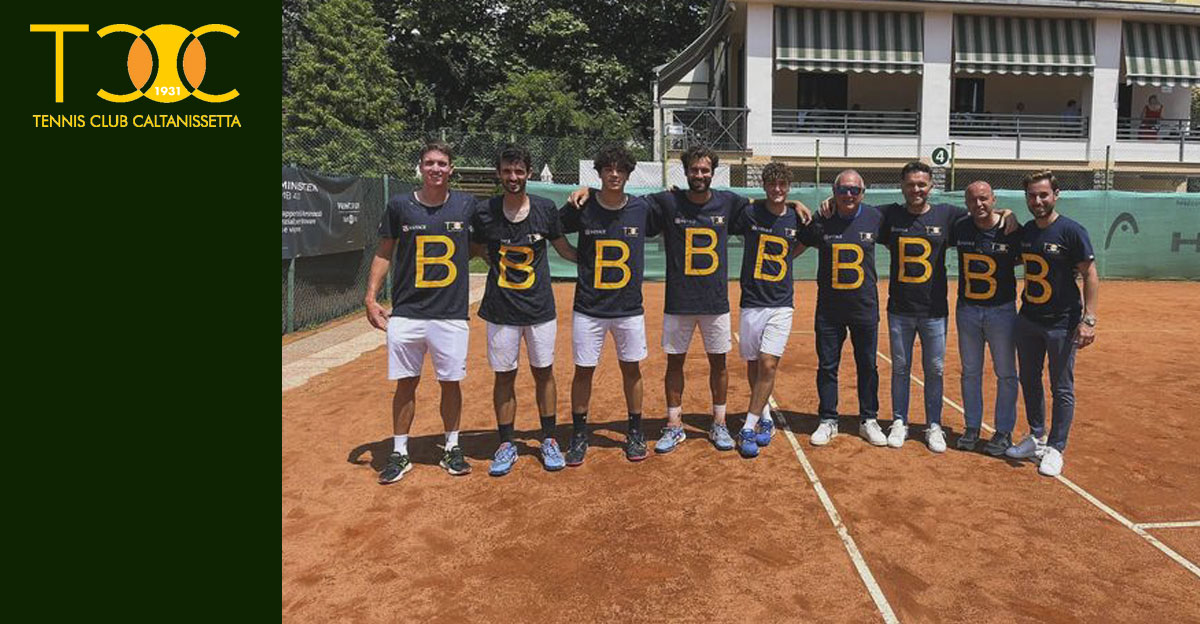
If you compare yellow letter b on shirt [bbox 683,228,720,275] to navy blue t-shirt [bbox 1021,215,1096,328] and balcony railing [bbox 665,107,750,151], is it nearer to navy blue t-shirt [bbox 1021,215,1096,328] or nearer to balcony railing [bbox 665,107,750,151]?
navy blue t-shirt [bbox 1021,215,1096,328]

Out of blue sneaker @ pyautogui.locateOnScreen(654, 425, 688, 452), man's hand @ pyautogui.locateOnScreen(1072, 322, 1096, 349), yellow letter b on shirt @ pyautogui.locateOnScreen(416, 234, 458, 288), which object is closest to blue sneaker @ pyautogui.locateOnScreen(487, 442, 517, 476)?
blue sneaker @ pyautogui.locateOnScreen(654, 425, 688, 452)

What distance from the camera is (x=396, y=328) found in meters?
4.68

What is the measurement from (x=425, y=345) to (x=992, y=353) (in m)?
3.87

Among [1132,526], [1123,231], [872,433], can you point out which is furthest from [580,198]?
[1123,231]

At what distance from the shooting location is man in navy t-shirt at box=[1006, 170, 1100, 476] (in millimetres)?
4734

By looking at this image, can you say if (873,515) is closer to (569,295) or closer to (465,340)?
(465,340)

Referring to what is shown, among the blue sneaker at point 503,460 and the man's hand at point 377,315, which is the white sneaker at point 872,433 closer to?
the blue sneaker at point 503,460

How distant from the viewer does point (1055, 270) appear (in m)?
4.80

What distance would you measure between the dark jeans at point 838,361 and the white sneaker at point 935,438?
0.38m

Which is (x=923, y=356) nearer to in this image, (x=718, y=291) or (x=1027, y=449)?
(x=1027, y=449)

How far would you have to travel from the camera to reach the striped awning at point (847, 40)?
64.2ft

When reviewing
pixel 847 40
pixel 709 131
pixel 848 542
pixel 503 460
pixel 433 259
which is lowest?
pixel 848 542

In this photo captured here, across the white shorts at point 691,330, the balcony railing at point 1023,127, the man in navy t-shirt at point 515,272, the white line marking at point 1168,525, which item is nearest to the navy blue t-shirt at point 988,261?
the white line marking at point 1168,525

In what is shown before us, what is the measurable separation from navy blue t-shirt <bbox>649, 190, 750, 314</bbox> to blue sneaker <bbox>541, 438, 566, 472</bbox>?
1219 millimetres
